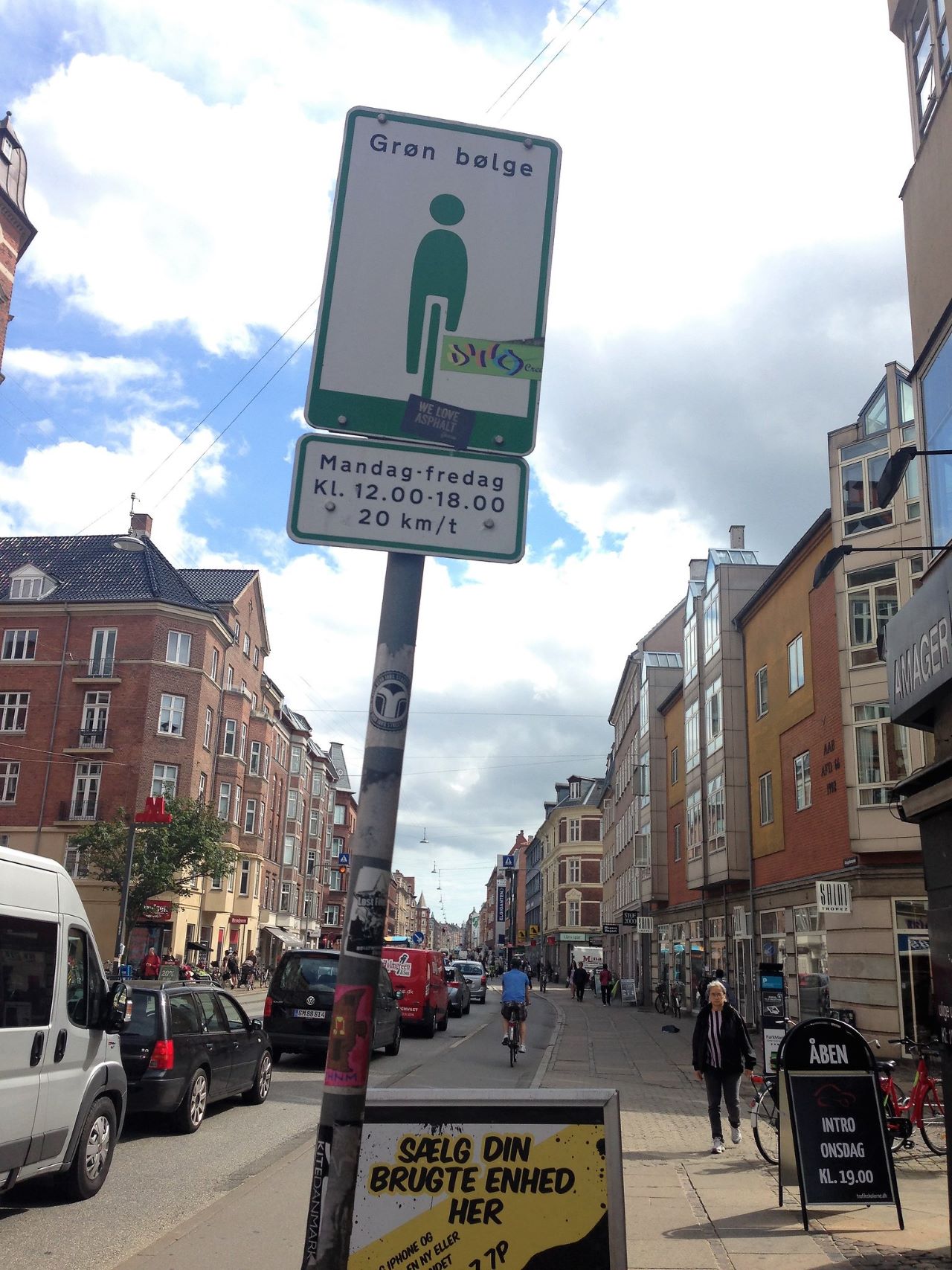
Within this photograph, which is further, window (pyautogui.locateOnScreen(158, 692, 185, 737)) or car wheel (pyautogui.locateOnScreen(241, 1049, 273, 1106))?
window (pyautogui.locateOnScreen(158, 692, 185, 737))

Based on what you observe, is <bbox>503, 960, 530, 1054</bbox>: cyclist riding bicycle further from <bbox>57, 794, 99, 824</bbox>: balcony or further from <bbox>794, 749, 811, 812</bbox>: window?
<bbox>57, 794, 99, 824</bbox>: balcony

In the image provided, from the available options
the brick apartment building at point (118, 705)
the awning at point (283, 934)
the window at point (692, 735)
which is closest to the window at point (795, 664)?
the window at point (692, 735)

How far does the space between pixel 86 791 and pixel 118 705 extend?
146 inches

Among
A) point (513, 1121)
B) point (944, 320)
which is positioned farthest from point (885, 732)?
point (513, 1121)

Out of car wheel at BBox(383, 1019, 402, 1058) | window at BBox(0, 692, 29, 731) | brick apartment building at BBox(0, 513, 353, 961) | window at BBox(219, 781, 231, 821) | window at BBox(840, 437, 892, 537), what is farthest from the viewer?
window at BBox(219, 781, 231, 821)

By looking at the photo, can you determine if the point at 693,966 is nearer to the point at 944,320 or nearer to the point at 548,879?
the point at 944,320

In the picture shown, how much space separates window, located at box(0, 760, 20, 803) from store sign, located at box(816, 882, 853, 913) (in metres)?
34.2

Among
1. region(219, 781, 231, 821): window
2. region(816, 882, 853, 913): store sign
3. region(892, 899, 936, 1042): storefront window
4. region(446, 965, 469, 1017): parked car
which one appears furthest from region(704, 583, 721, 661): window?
region(219, 781, 231, 821): window

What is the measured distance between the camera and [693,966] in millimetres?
39031

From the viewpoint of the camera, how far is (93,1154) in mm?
8336

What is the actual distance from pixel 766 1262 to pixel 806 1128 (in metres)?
1.45

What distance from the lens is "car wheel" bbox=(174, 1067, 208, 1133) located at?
36.5 feet

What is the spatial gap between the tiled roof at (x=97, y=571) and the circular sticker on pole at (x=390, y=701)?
44.8 m

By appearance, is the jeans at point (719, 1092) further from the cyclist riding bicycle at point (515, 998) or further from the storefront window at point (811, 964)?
the storefront window at point (811, 964)
